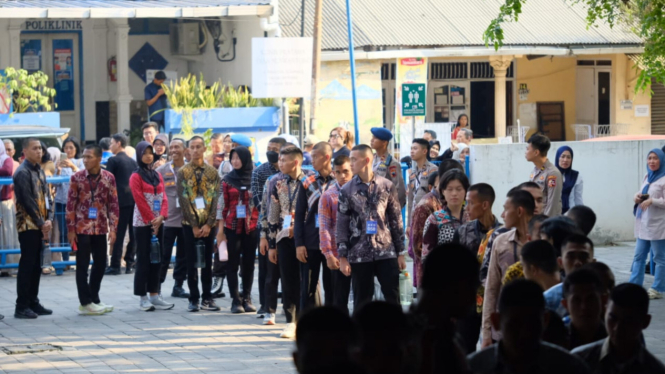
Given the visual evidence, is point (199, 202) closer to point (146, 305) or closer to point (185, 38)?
point (146, 305)

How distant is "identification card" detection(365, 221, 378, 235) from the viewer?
28.6ft

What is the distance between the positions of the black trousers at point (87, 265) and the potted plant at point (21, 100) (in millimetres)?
9718

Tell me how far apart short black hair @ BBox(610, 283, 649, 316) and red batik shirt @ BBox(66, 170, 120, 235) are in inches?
303

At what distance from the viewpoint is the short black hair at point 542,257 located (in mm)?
5297

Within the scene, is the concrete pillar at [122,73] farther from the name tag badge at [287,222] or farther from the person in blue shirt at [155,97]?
the name tag badge at [287,222]

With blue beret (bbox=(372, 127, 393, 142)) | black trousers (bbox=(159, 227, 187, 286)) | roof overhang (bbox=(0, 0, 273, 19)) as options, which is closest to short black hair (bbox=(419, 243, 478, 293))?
blue beret (bbox=(372, 127, 393, 142))

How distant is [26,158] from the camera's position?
10.9 meters

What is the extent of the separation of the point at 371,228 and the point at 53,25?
59.7ft

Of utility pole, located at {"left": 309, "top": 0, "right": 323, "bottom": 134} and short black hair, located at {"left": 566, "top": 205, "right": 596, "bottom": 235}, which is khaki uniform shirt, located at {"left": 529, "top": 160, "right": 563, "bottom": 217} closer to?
short black hair, located at {"left": 566, "top": 205, "right": 596, "bottom": 235}

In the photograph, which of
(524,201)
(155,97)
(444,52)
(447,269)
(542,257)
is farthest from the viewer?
(444,52)

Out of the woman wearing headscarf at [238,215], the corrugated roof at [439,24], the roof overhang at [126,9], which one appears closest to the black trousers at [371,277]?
the woman wearing headscarf at [238,215]

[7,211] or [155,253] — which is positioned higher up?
[7,211]

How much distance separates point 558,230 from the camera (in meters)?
5.89

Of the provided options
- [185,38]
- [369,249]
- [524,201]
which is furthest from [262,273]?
[185,38]
